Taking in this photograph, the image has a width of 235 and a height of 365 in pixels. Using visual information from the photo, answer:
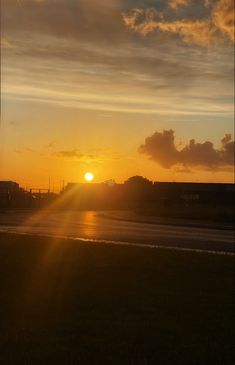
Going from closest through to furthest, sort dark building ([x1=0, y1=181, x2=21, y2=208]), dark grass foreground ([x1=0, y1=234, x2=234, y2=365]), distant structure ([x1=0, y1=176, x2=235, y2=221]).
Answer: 1. dark grass foreground ([x1=0, y1=234, x2=234, y2=365])
2. dark building ([x1=0, y1=181, x2=21, y2=208])
3. distant structure ([x1=0, y1=176, x2=235, y2=221])

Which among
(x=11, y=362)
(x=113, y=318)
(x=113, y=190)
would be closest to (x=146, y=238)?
(x=113, y=318)

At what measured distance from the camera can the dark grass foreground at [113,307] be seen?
22.7 feet

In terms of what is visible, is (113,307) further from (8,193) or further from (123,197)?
(123,197)

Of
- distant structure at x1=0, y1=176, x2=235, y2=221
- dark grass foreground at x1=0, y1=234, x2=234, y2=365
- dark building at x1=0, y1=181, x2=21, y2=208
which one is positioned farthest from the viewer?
distant structure at x1=0, y1=176, x2=235, y2=221

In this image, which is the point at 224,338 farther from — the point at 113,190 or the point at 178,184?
the point at 178,184

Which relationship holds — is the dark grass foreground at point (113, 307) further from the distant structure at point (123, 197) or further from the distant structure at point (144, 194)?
the distant structure at point (144, 194)

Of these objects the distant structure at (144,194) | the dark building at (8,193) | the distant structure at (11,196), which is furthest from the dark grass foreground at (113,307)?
the distant structure at (144,194)

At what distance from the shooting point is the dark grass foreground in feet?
22.7

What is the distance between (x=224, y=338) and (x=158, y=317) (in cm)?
99

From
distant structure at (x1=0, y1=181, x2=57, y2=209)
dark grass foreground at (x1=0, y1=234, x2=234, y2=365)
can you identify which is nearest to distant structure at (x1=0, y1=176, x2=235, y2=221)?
distant structure at (x1=0, y1=181, x2=57, y2=209)

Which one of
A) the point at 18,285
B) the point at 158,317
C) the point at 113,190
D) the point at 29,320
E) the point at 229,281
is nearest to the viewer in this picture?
the point at 29,320

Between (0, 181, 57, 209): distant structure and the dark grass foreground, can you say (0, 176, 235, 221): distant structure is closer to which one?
(0, 181, 57, 209): distant structure

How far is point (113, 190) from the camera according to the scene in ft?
261

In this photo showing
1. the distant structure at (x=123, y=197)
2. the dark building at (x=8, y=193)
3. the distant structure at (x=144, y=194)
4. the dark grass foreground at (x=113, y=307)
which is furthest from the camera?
the distant structure at (x=144, y=194)
